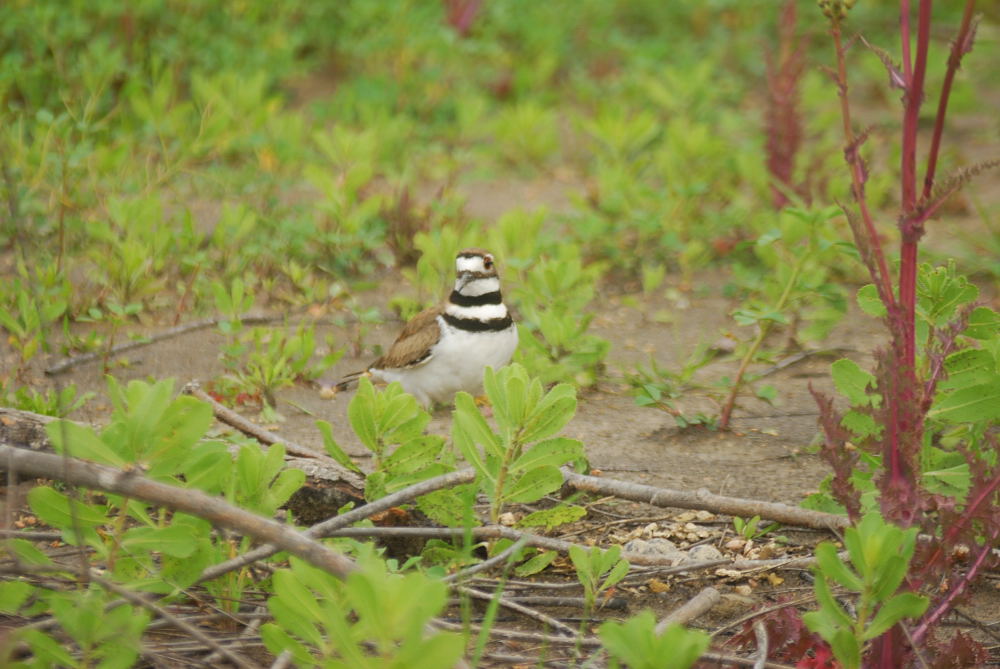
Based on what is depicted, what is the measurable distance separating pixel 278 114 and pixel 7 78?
217cm

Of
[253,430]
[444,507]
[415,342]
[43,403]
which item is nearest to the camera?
[444,507]

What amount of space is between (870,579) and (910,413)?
0.34 meters

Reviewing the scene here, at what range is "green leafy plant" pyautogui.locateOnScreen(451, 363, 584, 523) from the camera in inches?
117

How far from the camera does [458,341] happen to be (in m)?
4.64

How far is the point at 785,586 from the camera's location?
321 cm

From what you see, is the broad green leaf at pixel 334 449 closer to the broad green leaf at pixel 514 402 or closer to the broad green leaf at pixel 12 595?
the broad green leaf at pixel 514 402

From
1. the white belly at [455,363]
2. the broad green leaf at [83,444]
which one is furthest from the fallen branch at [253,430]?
the broad green leaf at [83,444]

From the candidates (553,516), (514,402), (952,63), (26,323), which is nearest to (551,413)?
(514,402)

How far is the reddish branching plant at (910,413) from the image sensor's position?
2.37 metres

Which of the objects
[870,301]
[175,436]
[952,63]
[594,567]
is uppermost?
[952,63]

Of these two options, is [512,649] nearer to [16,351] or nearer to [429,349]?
[429,349]

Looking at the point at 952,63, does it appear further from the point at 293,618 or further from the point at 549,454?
the point at 293,618

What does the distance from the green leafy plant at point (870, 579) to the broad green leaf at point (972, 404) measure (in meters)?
0.58

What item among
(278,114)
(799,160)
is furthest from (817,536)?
(278,114)
